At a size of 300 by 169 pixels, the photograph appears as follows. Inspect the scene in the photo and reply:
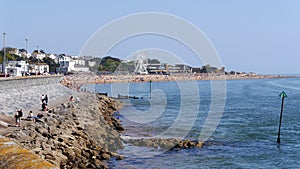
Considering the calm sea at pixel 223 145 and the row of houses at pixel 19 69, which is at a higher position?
the row of houses at pixel 19 69

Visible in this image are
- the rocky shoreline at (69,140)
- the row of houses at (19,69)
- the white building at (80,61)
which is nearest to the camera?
the rocky shoreline at (69,140)

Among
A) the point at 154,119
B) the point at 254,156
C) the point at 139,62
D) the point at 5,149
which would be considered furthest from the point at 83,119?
the point at 139,62

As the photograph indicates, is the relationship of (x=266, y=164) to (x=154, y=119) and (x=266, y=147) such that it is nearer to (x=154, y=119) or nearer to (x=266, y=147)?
(x=266, y=147)

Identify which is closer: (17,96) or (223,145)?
(223,145)

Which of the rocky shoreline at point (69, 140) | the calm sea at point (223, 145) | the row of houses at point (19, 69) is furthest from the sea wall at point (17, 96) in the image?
the row of houses at point (19, 69)

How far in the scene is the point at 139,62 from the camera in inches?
6127

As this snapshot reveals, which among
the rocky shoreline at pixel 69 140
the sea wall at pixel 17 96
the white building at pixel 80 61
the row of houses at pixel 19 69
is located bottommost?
the rocky shoreline at pixel 69 140

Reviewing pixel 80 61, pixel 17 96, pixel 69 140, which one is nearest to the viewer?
pixel 69 140

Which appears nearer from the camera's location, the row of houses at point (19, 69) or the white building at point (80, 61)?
the row of houses at point (19, 69)

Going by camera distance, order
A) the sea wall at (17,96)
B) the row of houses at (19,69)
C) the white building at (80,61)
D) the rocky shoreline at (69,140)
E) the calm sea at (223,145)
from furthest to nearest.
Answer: the white building at (80,61)
the row of houses at (19,69)
the sea wall at (17,96)
the calm sea at (223,145)
the rocky shoreline at (69,140)

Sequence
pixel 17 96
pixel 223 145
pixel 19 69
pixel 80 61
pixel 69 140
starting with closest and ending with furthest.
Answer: pixel 69 140 → pixel 223 145 → pixel 17 96 → pixel 19 69 → pixel 80 61

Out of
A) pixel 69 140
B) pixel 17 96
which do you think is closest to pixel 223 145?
pixel 69 140

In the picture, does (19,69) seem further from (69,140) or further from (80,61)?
(80,61)

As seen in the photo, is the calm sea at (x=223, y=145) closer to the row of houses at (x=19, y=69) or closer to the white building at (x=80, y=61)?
the row of houses at (x=19, y=69)
